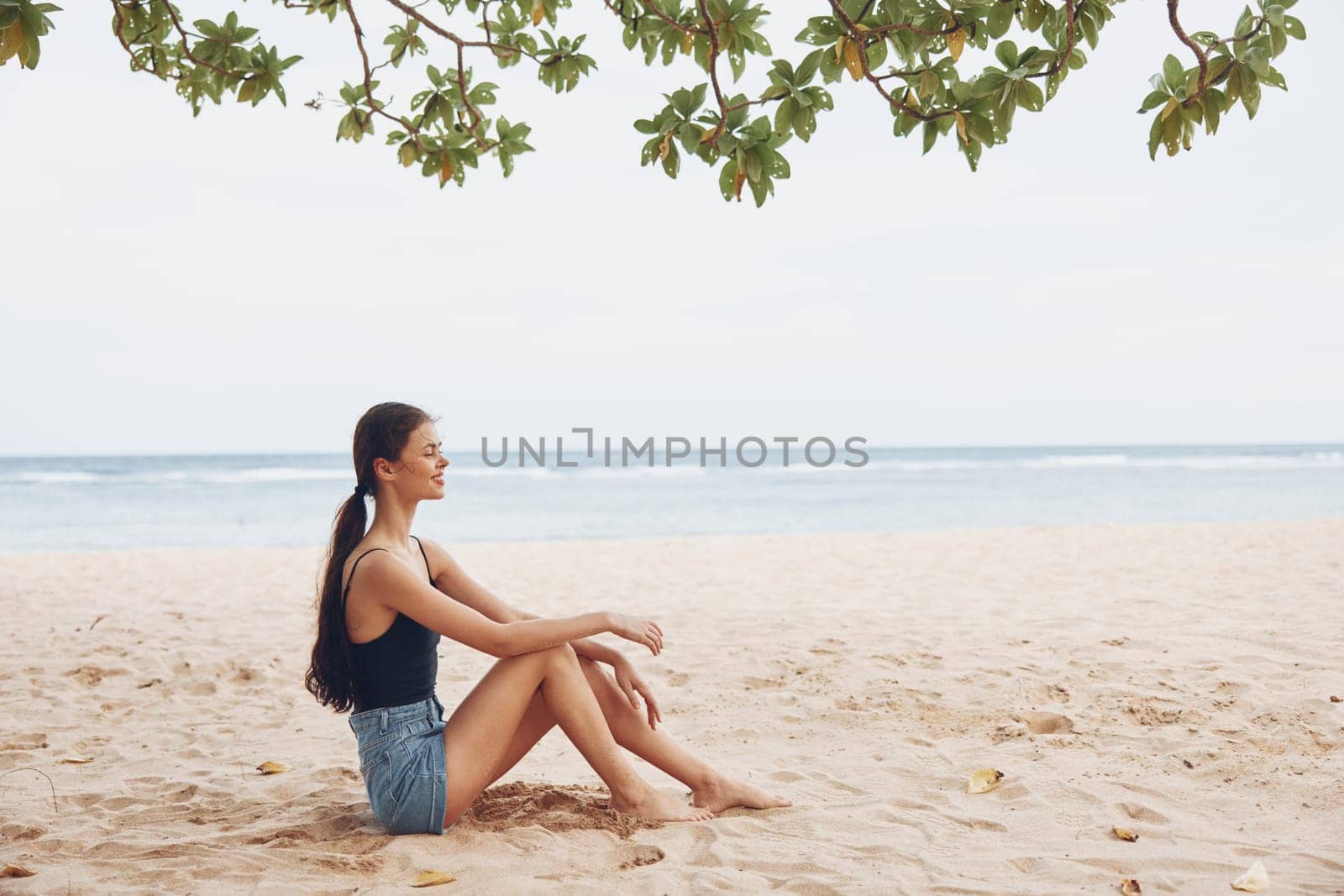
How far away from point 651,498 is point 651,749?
74.3 feet

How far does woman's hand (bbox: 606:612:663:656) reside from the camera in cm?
304

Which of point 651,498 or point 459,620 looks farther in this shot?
point 651,498

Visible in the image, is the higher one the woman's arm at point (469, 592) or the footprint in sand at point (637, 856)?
the woman's arm at point (469, 592)

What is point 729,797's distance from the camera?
3352mm

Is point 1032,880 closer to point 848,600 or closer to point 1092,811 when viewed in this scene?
point 1092,811

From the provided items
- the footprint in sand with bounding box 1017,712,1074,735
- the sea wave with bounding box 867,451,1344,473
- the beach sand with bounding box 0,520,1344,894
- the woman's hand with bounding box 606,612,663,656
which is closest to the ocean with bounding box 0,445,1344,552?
the sea wave with bounding box 867,451,1344,473

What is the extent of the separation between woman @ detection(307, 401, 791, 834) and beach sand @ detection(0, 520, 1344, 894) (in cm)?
18

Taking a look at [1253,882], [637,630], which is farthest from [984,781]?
[637,630]

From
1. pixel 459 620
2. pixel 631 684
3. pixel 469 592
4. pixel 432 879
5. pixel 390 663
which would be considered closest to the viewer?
pixel 432 879

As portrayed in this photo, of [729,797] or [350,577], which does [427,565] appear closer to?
[350,577]

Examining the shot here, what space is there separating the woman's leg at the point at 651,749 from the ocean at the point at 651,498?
13.9 metres

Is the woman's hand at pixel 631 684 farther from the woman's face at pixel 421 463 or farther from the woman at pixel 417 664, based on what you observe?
the woman's face at pixel 421 463

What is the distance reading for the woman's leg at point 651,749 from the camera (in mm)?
3285

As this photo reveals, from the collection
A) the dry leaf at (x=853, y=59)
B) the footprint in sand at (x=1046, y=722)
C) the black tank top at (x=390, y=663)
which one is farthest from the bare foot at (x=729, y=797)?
the dry leaf at (x=853, y=59)
